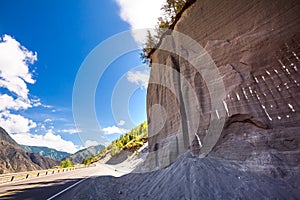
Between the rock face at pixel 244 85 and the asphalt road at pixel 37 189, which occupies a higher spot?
the rock face at pixel 244 85

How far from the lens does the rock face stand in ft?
19.6

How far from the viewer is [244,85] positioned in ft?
24.1

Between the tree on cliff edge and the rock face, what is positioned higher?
the tree on cliff edge

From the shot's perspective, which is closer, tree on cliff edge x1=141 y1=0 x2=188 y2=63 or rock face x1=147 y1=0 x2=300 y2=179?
rock face x1=147 y1=0 x2=300 y2=179

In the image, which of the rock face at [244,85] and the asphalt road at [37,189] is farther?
the asphalt road at [37,189]

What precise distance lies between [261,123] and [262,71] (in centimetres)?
169

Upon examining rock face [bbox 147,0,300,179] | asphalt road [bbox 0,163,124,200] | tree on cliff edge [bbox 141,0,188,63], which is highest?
tree on cliff edge [bbox 141,0,188,63]

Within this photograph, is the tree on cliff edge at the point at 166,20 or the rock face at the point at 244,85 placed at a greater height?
the tree on cliff edge at the point at 166,20

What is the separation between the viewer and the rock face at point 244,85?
598 cm

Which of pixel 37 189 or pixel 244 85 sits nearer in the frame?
pixel 244 85

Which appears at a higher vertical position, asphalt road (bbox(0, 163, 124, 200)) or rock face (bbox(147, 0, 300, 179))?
rock face (bbox(147, 0, 300, 179))

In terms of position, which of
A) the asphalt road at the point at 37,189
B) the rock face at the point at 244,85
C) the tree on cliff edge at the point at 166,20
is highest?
the tree on cliff edge at the point at 166,20

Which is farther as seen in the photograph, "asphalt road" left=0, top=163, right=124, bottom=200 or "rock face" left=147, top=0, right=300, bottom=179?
"asphalt road" left=0, top=163, right=124, bottom=200

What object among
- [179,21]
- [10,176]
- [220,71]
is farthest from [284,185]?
[10,176]
